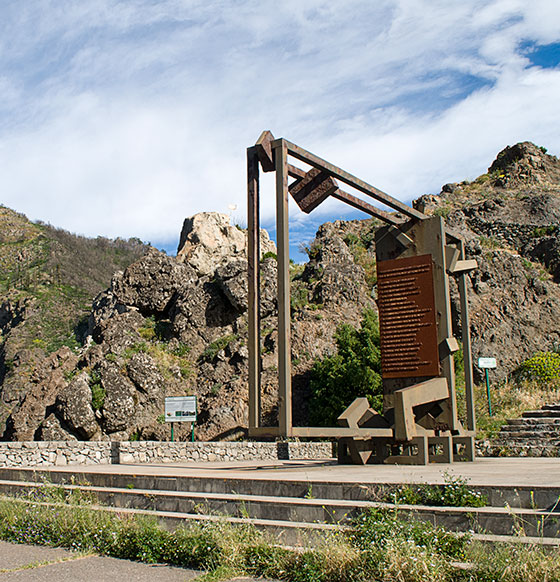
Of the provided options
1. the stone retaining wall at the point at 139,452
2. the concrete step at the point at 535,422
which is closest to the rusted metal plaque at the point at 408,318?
the concrete step at the point at 535,422

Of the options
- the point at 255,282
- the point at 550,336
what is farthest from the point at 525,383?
the point at 255,282

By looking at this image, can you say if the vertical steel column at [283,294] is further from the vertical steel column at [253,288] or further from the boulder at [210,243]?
the boulder at [210,243]

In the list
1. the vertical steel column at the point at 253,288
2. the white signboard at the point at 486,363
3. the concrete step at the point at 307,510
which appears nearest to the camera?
the concrete step at the point at 307,510

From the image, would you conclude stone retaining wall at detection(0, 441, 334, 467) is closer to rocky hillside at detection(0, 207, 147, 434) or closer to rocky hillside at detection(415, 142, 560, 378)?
rocky hillside at detection(0, 207, 147, 434)

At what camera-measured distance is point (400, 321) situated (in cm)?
921

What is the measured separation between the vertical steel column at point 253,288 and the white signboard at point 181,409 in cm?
987

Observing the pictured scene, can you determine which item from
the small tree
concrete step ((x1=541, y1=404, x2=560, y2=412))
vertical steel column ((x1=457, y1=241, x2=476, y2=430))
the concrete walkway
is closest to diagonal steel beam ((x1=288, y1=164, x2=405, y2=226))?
vertical steel column ((x1=457, y1=241, x2=476, y2=430))

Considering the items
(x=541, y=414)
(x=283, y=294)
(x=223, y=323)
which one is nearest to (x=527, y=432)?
(x=541, y=414)

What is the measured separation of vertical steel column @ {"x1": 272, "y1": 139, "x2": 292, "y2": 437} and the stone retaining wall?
752cm

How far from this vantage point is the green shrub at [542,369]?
1962 centimetres

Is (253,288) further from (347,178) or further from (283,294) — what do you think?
(347,178)

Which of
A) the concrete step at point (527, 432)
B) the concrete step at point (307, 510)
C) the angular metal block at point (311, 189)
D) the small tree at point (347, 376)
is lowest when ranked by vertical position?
the concrete step at point (527, 432)

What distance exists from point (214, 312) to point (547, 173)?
23490mm

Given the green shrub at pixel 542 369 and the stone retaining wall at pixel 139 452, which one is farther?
the green shrub at pixel 542 369
